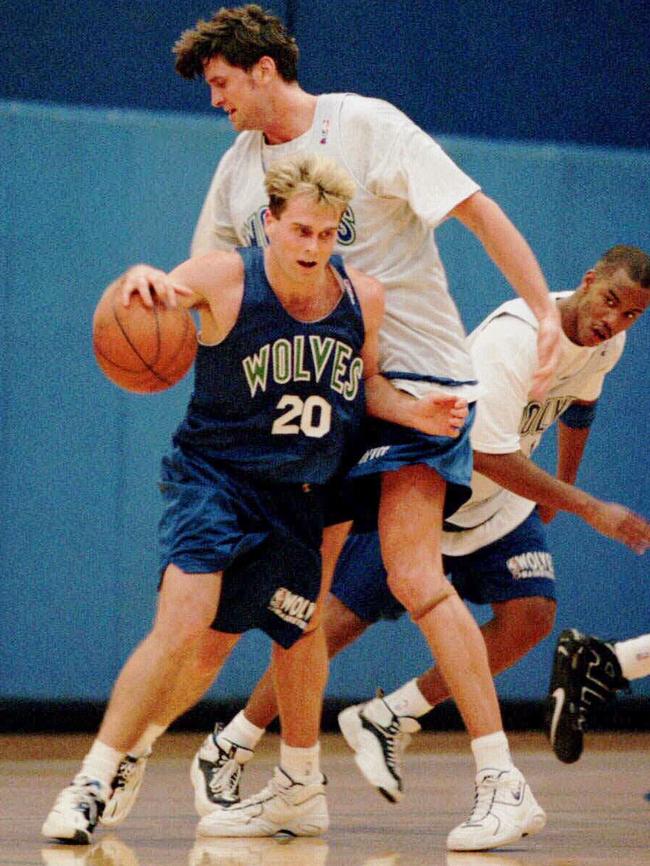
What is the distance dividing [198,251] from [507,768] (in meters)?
1.41

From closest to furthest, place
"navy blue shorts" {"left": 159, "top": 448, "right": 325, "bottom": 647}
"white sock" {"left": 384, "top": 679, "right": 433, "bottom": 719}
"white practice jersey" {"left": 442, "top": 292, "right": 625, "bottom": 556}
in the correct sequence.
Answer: "navy blue shorts" {"left": 159, "top": 448, "right": 325, "bottom": 647} < "white practice jersey" {"left": 442, "top": 292, "right": 625, "bottom": 556} < "white sock" {"left": 384, "top": 679, "right": 433, "bottom": 719}

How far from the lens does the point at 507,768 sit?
371cm

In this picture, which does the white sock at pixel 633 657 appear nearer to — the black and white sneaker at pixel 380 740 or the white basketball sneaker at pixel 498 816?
the black and white sneaker at pixel 380 740

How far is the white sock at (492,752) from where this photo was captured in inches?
146

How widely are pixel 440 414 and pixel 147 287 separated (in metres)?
0.71

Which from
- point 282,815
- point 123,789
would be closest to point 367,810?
point 282,815

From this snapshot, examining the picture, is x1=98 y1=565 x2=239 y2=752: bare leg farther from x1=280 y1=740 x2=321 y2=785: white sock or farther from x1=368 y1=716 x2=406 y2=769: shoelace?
x1=368 y1=716 x2=406 y2=769: shoelace

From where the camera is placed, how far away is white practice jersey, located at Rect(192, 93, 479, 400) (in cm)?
380

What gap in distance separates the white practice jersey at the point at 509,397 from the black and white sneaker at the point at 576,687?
0.49m

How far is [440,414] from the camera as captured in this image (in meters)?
3.69

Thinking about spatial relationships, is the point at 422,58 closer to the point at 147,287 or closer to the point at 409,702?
the point at 409,702

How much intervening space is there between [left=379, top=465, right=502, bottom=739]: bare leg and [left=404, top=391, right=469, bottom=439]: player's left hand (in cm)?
14

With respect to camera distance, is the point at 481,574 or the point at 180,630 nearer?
the point at 180,630

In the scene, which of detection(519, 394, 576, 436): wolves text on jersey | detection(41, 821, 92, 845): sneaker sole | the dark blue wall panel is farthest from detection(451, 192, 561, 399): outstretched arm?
the dark blue wall panel
